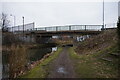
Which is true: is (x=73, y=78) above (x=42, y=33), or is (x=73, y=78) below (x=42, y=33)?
below

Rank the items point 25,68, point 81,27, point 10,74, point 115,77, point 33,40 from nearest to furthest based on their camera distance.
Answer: point 115,77, point 10,74, point 25,68, point 81,27, point 33,40

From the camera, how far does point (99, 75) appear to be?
11664 millimetres

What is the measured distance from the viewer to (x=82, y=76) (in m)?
11.7

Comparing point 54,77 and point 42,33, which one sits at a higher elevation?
point 42,33

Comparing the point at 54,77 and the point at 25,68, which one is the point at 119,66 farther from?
the point at 25,68

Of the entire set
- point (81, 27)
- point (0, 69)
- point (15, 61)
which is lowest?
point (0, 69)

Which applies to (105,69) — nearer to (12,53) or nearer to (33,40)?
(12,53)

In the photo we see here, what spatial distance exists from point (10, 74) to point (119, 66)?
25.6ft

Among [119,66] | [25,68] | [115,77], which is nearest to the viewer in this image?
[115,77]

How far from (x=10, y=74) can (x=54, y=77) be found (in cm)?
390

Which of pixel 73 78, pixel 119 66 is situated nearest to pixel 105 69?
pixel 119 66

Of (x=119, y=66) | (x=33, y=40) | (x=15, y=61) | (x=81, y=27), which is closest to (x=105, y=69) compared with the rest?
(x=119, y=66)

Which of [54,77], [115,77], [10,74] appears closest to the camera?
[115,77]

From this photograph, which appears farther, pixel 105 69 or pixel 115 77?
pixel 105 69
